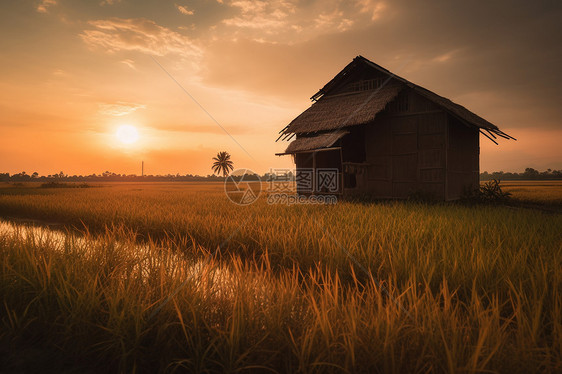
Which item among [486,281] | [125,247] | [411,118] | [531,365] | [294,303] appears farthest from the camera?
[411,118]

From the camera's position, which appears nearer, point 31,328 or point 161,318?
point 161,318

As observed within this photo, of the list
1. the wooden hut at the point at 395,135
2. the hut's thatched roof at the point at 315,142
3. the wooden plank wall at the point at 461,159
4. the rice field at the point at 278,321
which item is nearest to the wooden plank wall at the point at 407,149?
the wooden hut at the point at 395,135

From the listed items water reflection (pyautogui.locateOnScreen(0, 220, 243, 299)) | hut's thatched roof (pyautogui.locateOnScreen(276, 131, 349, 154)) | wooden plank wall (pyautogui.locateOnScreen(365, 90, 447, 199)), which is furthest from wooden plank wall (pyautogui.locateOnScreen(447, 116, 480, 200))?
water reflection (pyautogui.locateOnScreen(0, 220, 243, 299))

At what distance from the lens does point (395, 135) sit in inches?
436

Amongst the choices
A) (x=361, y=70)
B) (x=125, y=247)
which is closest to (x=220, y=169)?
(x=361, y=70)

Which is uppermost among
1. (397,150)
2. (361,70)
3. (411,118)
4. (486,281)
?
(361,70)

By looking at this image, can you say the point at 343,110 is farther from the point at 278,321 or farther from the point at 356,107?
the point at 278,321

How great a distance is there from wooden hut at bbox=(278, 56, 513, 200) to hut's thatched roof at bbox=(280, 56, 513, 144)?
0.09ft

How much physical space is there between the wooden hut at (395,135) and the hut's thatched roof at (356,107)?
0.03 meters

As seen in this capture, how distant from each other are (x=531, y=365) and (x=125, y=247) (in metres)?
3.98

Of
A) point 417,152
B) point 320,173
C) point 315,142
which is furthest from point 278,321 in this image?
point 320,173

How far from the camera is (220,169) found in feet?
184

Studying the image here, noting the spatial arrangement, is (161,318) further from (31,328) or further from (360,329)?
(360,329)

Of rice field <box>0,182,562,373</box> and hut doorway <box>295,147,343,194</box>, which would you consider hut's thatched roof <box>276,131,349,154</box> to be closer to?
hut doorway <box>295,147,343,194</box>
